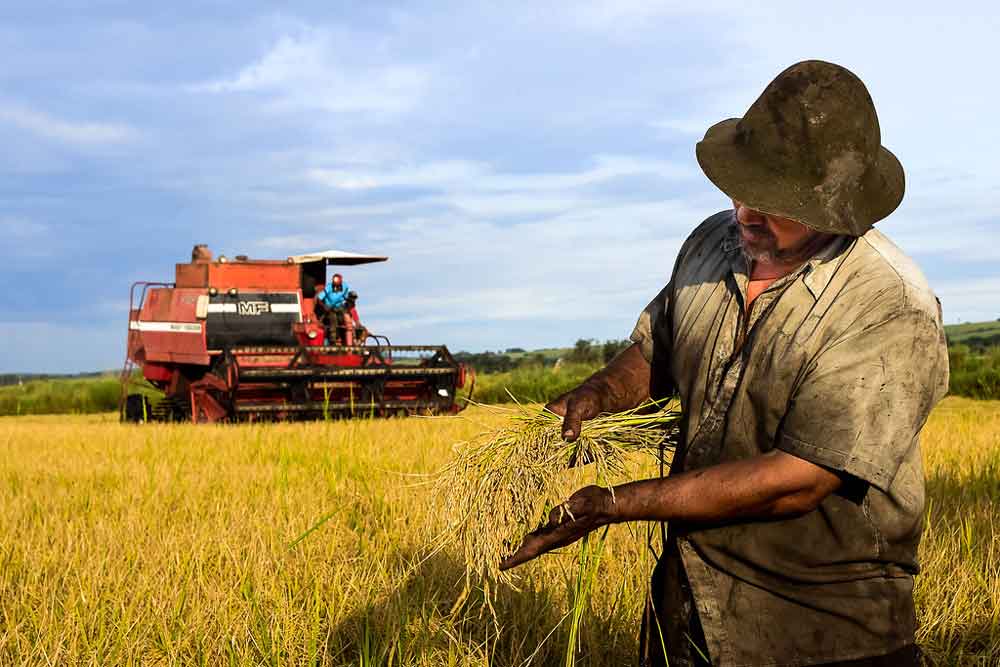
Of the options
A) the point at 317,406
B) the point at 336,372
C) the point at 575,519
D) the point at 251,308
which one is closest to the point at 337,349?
the point at 336,372

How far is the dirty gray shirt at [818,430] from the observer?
220cm

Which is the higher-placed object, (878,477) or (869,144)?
(869,144)

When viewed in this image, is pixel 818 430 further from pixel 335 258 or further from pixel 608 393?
pixel 335 258

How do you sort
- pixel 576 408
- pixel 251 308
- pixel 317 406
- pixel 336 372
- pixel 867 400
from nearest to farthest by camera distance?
1. pixel 867 400
2. pixel 576 408
3. pixel 317 406
4. pixel 336 372
5. pixel 251 308

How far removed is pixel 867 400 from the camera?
2.19 metres

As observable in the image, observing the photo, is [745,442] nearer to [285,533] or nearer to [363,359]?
[285,533]

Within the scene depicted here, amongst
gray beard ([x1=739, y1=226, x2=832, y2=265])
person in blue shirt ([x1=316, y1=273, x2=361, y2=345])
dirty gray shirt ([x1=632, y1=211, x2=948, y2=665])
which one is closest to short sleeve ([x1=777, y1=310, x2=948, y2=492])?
dirty gray shirt ([x1=632, y1=211, x2=948, y2=665])

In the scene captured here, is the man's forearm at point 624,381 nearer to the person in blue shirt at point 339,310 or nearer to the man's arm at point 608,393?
the man's arm at point 608,393

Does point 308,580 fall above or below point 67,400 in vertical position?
below

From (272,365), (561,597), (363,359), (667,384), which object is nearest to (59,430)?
(272,365)

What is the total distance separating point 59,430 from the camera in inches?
535

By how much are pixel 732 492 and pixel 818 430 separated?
0.24 metres

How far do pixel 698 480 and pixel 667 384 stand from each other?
0.74 meters

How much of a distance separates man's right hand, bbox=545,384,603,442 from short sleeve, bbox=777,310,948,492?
60 cm
